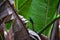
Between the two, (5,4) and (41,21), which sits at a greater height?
(5,4)

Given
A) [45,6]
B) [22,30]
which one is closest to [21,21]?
[22,30]

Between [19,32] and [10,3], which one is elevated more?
[10,3]

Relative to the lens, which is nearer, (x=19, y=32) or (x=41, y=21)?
(x=19, y=32)

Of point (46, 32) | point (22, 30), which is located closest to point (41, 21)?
point (46, 32)

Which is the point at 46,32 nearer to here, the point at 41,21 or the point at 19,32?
the point at 41,21

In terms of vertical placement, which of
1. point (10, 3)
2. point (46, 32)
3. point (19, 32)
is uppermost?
point (10, 3)

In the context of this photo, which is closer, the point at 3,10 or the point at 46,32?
the point at 3,10

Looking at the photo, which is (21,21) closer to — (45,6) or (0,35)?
(0,35)
